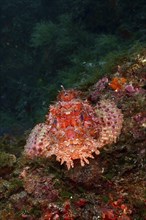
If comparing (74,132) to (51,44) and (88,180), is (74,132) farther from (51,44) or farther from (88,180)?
(51,44)

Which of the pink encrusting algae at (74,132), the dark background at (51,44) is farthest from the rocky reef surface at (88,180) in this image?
the dark background at (51,44)

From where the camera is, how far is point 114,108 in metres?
4.89

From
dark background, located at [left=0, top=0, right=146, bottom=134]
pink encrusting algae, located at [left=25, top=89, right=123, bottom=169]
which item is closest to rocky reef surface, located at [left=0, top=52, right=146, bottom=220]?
pink encrusting algae, located at [left=25, top=89, right=123, bottom=169]

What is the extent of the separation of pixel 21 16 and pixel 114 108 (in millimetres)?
18095

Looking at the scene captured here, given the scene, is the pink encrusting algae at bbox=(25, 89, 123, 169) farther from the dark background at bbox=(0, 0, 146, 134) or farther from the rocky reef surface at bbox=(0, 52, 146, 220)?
the dark background at bbox=(0, 0, 146, 134)

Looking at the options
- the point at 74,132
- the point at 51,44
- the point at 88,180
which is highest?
the point at 51,44

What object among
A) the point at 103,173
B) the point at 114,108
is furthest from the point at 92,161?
the point at 114,108

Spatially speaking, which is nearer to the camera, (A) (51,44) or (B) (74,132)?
(B) (74,132)

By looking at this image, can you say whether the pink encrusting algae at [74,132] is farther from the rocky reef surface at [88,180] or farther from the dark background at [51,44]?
the dark background at [51,44]

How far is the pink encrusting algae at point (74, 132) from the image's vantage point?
390 centimetres

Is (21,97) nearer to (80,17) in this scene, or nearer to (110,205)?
(80,17)

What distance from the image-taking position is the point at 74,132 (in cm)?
390

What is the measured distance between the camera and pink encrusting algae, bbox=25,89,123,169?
153 inches

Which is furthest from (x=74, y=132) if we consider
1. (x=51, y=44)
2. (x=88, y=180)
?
(x=51, y=44)
